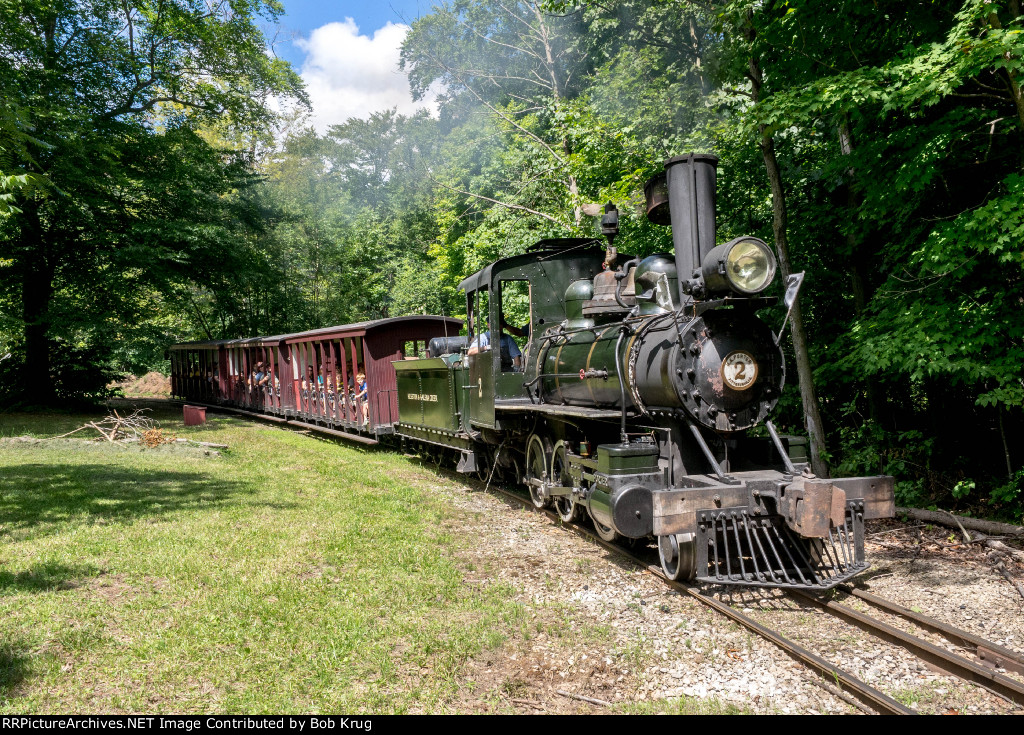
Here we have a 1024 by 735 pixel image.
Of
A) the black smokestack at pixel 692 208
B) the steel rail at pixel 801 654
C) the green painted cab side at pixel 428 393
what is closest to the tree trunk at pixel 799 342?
the black smokestack at pixel 692 208

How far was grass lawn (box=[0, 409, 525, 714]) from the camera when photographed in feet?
12.4

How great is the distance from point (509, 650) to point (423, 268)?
972 inches

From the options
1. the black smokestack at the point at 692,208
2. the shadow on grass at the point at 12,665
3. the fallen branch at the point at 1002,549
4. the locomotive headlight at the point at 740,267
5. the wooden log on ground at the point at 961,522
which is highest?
the black smokestack at the point at 692,208

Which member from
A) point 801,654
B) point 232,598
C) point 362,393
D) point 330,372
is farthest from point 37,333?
point 801,654

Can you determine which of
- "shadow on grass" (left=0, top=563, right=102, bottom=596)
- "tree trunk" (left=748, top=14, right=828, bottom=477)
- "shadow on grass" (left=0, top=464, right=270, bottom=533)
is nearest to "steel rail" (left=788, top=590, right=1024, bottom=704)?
"tree trunk" (left=748, top=14, right=828, bottom=477)

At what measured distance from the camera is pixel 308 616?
15.7 feet

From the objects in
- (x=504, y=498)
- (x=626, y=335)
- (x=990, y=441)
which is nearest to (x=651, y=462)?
(x=626, y=335)

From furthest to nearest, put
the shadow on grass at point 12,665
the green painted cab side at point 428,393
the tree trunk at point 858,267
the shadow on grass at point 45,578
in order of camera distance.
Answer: the green painted cab side at point 428,393
the tree trunk at point 858,267
the shadow on grass at point 45,578
the shadow on grass at point 12,665

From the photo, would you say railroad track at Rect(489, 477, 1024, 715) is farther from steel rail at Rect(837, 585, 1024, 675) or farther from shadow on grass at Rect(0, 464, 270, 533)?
shadow on grass at Rect(0, 464, 270, 533)

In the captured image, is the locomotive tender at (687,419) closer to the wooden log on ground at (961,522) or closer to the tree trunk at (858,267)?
the wooden log on ground at (961,522)

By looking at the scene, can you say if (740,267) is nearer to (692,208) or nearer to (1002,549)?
(692,208)

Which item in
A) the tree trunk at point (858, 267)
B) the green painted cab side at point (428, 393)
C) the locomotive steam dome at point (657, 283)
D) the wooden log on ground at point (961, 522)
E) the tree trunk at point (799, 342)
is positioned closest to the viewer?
the locomotive steam dome at point (657, 283)

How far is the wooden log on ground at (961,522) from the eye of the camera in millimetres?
6203

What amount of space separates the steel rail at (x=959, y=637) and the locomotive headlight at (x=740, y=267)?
242cm
